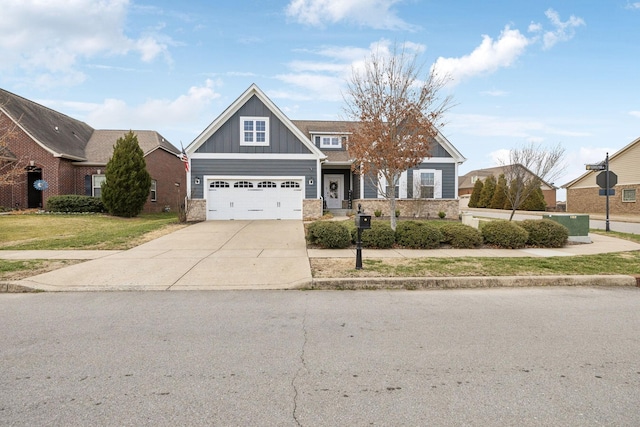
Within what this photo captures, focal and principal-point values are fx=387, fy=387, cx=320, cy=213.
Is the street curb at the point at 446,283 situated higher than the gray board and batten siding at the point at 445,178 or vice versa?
the gray board and batten siding at the point at 445,178

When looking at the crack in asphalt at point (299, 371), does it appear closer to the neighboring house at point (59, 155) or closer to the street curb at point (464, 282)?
the street curb at point (464, 282)

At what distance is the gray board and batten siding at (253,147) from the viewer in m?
20.3

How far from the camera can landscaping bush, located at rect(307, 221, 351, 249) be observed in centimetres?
1138

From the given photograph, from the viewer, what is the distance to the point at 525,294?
22.8 feet

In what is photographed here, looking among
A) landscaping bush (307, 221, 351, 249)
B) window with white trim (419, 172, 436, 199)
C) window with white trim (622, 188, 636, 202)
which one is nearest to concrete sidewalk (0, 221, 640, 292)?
landscaping bush (307, 221, 351, 249)

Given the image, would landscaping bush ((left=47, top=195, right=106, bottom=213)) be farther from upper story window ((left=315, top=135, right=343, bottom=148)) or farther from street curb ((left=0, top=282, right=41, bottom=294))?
street curb ((left=0, top=282, right=41, bottom=294))

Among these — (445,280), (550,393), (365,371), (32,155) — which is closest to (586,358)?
(550,393)

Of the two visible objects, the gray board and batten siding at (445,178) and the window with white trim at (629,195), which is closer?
the gray board and batten siding at (445,178)

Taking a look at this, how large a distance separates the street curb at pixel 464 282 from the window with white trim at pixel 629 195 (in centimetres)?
3074

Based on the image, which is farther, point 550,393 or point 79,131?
point 79,131

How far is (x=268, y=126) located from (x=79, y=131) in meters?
16.8

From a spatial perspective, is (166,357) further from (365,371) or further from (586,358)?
(586,358)

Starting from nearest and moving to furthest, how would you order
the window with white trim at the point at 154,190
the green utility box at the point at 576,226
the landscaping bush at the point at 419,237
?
the landscaping bush at the point at 419,237 → the green utility box at the point at 576,226 → the window with white trim at the point at 154,190

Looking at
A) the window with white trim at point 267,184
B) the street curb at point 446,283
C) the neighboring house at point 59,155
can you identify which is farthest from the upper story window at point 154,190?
the street curb at point 446,283
